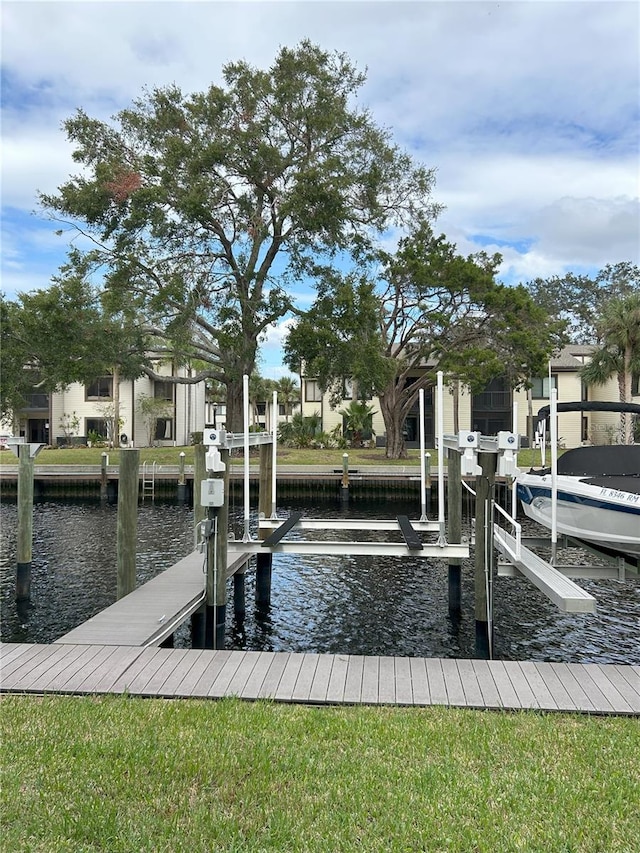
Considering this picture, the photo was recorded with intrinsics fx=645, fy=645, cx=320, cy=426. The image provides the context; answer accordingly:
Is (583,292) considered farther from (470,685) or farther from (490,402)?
(470,685)

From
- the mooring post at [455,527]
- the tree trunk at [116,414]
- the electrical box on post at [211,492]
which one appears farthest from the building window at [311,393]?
the electrical box on post at [211,492]

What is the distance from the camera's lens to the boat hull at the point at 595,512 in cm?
721

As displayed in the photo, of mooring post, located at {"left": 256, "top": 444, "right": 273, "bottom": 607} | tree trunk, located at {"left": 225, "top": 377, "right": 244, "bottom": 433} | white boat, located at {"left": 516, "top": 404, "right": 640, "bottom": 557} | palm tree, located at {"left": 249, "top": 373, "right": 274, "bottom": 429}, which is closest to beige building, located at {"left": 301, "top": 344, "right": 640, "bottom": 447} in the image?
palm tree, located at {"left": 249, "top": 373, "right": 274, "bottom": 429}

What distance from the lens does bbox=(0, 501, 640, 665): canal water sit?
8367mm

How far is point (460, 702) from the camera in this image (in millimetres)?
4500

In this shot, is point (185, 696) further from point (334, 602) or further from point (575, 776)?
point (334, 602)

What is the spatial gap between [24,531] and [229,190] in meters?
16.3

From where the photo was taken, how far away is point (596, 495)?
7.46 m

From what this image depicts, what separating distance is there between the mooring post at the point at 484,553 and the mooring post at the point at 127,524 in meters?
4.38

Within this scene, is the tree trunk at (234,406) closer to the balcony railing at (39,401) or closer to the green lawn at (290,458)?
the green lawn at (290,458)

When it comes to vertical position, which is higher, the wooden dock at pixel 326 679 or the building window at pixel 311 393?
the building window at pixel 311 393

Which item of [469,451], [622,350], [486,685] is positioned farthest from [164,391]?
[486,685]

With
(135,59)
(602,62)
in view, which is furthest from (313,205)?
(602,62)

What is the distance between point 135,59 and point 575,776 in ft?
33.6
